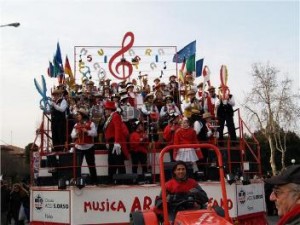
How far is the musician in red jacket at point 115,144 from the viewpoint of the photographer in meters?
10.9

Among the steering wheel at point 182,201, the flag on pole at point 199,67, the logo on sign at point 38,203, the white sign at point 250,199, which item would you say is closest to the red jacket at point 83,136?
the logo on sign at point 38,203

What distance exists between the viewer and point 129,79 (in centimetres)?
1695

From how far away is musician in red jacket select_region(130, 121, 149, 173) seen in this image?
11305mm

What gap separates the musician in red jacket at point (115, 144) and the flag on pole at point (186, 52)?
714cm

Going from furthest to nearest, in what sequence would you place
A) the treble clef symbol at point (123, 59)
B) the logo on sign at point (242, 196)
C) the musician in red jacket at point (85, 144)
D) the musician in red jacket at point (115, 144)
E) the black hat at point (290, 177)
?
the treble clef symbol at point (123, 59)
the musician in red jacket at point (115, 144)
the musician in red jacket at point (85, 144)
the logo on sign at point (242, 196)
the black hat at point (290, 177)

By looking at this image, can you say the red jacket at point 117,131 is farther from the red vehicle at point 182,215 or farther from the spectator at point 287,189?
the spectator at point 287,189

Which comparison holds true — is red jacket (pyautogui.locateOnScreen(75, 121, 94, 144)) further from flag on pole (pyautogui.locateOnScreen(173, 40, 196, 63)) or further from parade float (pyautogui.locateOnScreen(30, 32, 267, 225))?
flag on pole (pyautogui.locateOnScreen(173, 40, 196, 63))

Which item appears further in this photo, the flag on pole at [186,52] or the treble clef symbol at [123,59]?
the flag on pole at [186,52]

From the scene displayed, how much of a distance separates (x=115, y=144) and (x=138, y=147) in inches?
26.8

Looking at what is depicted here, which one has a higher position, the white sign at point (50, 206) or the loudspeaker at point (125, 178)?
the loudspeaker at point (125, 178)

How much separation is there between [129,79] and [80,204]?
303 inches

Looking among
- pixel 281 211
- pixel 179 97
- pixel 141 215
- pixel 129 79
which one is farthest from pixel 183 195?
pixel 129 79

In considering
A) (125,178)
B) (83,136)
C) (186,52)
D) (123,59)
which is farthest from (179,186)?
(186,52)

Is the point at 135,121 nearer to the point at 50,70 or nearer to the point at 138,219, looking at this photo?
the point at 138,219
